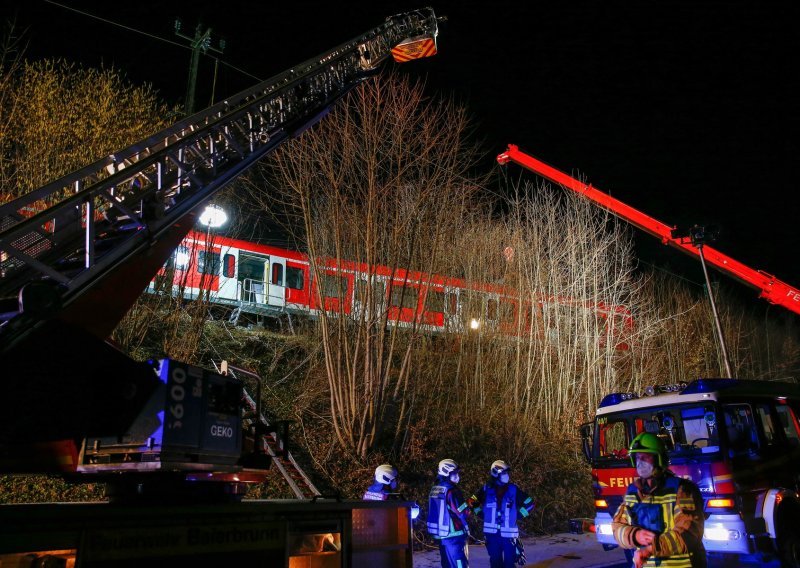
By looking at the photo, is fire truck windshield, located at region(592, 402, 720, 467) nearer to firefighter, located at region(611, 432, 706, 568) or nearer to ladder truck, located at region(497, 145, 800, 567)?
ladder truck, located at region(497, 145, 800, 567)

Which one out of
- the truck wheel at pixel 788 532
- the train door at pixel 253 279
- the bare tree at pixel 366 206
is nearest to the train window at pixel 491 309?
the bare tree at pixel 366 206

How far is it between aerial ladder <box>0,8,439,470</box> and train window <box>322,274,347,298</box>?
4.99m

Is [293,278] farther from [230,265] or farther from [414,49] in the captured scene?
[414,49]

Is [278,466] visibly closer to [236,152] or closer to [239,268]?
[236,152]

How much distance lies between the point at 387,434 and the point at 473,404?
2.56 meters

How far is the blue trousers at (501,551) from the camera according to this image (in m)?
6.05

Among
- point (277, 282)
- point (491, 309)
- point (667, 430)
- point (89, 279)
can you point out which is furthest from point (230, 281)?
point (89, 279)

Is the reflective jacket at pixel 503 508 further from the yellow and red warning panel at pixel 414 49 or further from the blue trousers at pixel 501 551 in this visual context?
the yellow and red warning panel at pixel 414 49

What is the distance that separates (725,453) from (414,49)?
6935 millimetres

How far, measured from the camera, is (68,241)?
3762 millimetres

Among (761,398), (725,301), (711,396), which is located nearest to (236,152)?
(711,396)

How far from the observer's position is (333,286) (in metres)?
10.7

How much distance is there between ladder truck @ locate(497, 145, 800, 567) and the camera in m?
6.30

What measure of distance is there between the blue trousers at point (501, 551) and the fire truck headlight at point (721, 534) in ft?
7.04
